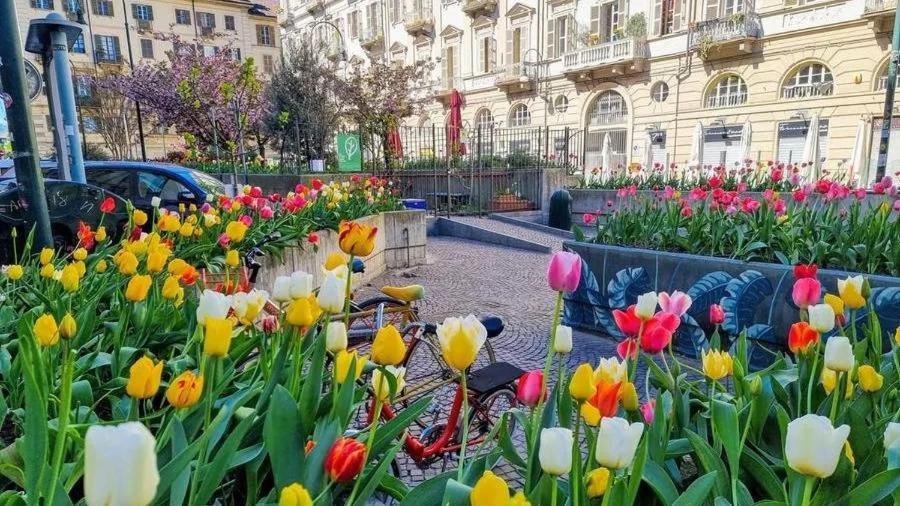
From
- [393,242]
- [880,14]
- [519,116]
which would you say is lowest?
[393,242]

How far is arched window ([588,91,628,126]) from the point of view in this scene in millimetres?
24328

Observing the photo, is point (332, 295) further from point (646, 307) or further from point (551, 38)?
point (551, 38)

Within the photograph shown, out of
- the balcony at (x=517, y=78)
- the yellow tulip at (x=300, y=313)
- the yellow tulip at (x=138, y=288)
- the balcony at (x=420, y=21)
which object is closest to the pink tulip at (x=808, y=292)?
the yellow tulip at (x=300, y=313)

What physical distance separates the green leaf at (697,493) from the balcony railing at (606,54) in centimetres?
2401

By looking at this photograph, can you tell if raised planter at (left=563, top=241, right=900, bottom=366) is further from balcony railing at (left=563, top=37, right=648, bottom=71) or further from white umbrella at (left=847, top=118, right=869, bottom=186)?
balcony railing at (left=563, top=37, right=648, bottom=71)

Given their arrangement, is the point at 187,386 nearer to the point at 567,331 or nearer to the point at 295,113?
the point at 567,331

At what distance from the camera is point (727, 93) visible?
69.1 ft

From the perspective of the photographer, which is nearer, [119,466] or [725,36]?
[119,466]

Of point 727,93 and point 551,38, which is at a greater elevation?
point 551,38

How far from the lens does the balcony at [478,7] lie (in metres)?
28.2

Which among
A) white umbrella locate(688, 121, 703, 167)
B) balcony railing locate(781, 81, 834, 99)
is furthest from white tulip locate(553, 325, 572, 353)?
balcony railing locate(781, 81, 834, 99)

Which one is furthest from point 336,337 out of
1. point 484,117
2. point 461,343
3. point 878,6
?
point 484,117

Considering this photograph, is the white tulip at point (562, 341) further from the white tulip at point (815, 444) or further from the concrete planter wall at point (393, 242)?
the concrete planter wall at point (393, 242)

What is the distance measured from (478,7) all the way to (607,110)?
30.1 ft
